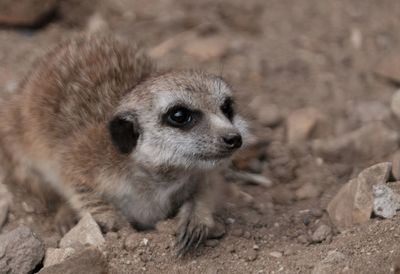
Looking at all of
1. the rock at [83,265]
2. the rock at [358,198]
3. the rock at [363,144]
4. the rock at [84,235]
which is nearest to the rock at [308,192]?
the rock at [363,144]

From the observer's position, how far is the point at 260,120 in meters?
5.52

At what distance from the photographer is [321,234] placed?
163 inches

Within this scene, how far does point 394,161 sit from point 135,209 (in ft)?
4.69

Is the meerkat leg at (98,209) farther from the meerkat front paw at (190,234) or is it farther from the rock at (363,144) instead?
the rock at (363,144)

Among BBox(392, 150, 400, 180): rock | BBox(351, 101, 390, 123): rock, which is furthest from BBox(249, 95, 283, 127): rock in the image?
BBox(392, 150, 400, 180): rock

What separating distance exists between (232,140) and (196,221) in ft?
1.85

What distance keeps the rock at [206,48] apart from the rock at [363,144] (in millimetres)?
→ 1194

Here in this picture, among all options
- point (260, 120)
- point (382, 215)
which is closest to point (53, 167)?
point (260, 120)

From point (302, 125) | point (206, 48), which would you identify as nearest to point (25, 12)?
point (206, 48)

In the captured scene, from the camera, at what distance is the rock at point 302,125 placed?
5.40 metres

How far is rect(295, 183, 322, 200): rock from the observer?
483cm

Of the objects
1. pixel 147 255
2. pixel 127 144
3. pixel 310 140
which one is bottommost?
pixel 310 140

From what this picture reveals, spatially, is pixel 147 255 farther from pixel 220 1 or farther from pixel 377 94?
pixel 220 1

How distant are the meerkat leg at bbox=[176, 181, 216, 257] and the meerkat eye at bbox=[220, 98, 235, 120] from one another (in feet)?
1.41
